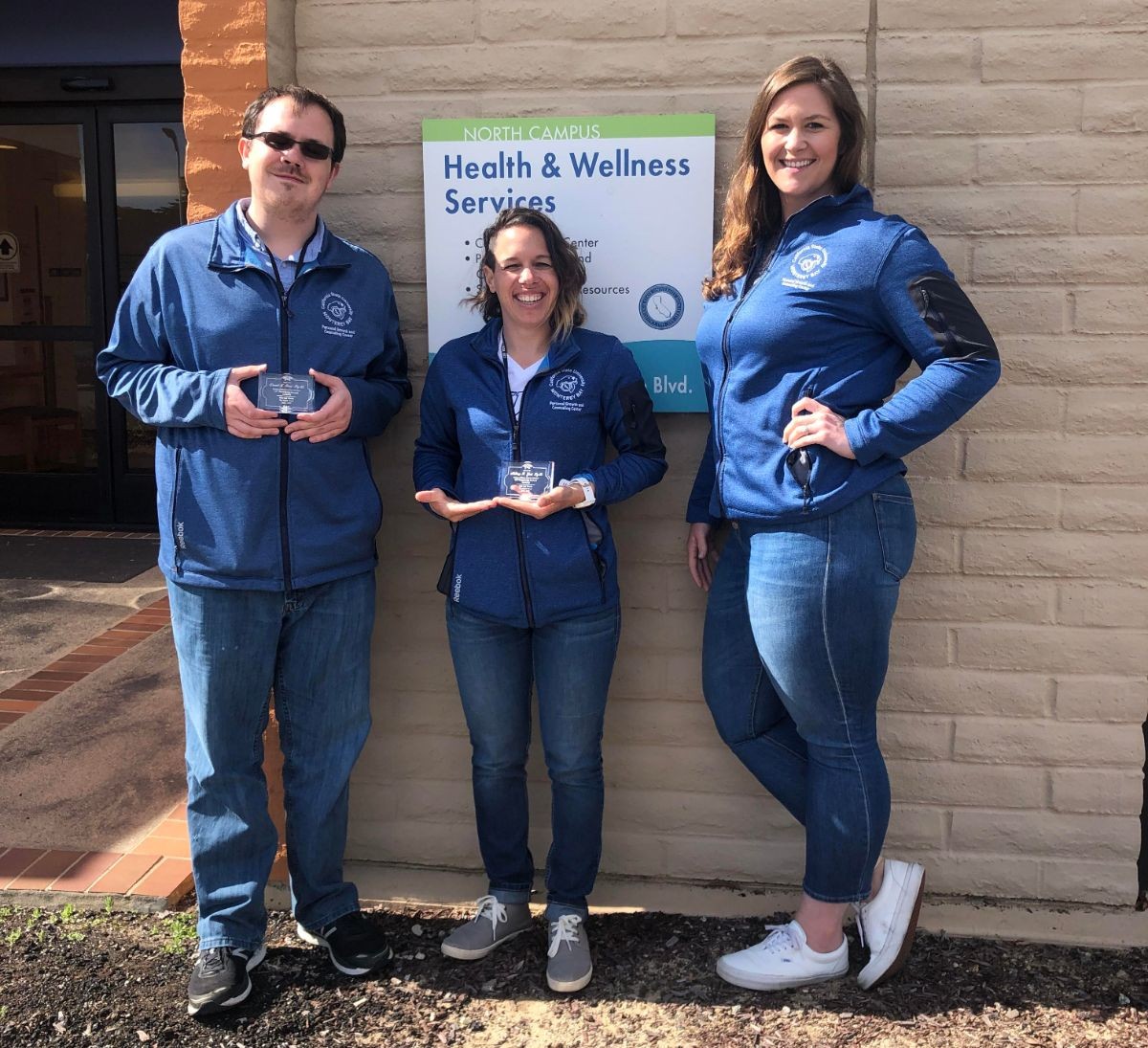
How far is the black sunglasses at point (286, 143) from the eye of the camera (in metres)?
2.53

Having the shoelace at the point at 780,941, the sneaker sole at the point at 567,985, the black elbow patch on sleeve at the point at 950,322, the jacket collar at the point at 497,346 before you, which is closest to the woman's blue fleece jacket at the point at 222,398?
the jacket collar at the point at 497,346

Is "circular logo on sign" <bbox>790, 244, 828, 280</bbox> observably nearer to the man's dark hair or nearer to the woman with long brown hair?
the woman with long brown hair

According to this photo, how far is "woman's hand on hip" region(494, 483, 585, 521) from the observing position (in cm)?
255

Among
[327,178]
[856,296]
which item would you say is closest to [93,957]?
[327,178]

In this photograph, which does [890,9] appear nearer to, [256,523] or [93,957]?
[256,523]

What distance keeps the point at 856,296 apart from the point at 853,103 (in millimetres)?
453

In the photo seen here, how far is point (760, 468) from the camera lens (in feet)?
8.17

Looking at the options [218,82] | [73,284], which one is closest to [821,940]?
[218,82]

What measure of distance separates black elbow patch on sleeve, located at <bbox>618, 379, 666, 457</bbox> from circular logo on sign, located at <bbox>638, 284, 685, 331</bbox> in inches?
11.9

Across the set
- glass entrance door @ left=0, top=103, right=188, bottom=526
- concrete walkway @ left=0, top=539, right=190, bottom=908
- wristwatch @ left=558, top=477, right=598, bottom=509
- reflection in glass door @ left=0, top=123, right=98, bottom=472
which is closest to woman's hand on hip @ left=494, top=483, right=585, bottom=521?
wristwatch @ left=558, top=477, right=598, bottom=509

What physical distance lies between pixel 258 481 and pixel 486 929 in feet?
4.30

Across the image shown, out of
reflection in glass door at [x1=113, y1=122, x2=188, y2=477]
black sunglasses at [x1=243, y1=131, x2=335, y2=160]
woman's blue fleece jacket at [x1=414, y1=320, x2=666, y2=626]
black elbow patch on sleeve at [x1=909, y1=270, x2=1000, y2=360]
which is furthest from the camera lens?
reflection in glass door at [x1=113, y1=122, x2=188, y2=477]

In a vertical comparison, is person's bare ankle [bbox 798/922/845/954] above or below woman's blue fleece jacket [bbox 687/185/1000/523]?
below

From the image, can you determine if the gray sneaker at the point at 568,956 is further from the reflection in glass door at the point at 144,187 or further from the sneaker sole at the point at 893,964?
the reflection in glass door at the point at 144,187
